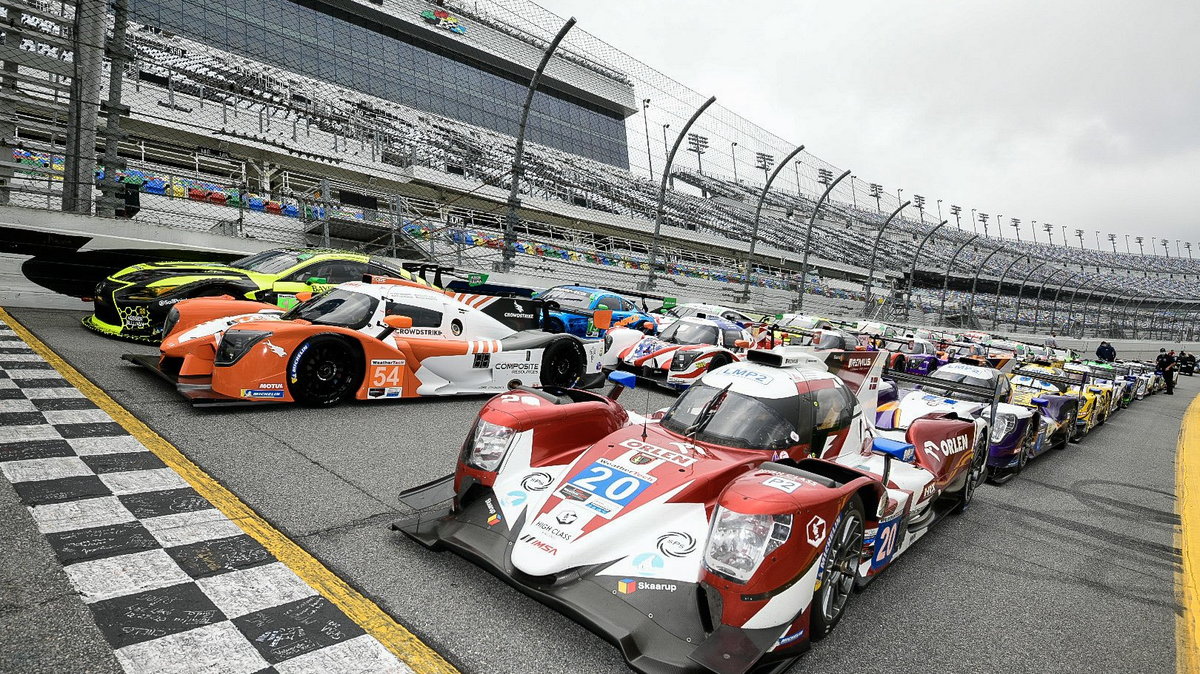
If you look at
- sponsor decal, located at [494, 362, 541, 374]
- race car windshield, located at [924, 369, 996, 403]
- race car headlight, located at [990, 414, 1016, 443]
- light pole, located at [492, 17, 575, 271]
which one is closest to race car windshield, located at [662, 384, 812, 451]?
sponsor decal, located at [494, 362, 541, 374]

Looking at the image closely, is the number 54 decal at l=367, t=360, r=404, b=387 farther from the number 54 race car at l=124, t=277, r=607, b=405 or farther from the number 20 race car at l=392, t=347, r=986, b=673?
the number 20 race car at l=392, t=347, r=986, b=673

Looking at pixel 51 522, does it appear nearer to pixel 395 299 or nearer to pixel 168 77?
pixel 395 299

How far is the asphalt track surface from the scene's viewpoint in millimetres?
2693

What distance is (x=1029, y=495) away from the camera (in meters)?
6.17

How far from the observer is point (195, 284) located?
25.7ft

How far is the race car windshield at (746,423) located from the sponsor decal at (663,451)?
25cm

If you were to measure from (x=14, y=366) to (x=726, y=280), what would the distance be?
85.5 ft

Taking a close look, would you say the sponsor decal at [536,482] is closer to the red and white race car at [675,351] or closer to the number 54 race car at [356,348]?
the number 54 race car at [356,348]

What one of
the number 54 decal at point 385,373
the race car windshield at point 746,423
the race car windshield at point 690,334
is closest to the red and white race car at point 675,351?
the race car windshield at point 690,334

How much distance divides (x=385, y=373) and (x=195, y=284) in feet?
11.2

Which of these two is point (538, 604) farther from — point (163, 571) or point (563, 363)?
point (563, 363)

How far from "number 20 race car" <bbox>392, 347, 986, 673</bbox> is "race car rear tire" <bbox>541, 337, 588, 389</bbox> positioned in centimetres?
333

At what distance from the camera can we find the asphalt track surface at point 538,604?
2693mm

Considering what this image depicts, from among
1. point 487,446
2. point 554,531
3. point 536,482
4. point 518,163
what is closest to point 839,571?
point 554,531
